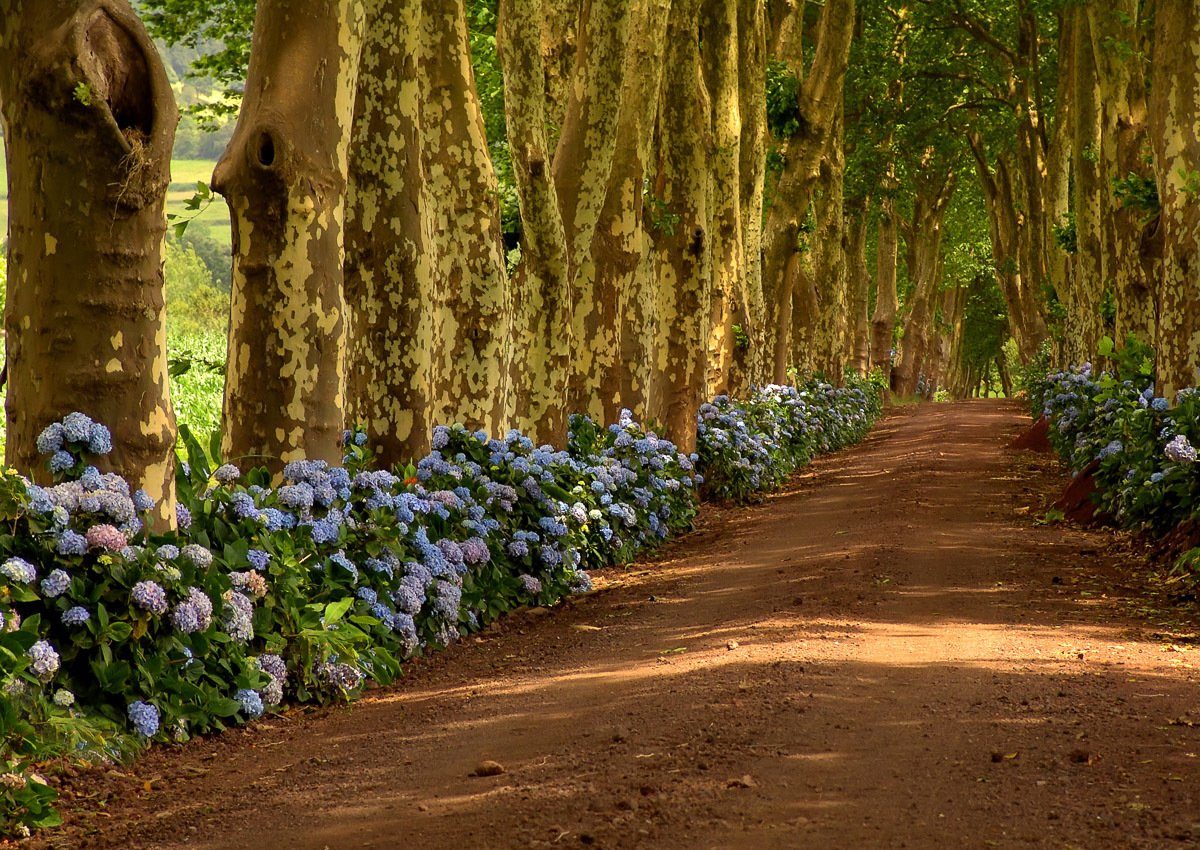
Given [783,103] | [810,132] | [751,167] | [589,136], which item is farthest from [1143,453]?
[783,103]

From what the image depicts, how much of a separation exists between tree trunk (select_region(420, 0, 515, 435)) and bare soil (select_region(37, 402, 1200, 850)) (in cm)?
212

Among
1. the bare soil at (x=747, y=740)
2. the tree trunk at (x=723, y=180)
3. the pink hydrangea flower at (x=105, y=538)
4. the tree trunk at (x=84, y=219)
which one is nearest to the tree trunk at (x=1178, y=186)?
the bare soil at (x=747, y=740)

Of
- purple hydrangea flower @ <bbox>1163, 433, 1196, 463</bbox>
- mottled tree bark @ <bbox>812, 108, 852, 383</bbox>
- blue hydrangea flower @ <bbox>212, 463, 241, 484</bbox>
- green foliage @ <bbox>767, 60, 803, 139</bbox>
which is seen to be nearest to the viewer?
blue hydrangea flower @ <bbox>212, 463, 241, 484</bbox>

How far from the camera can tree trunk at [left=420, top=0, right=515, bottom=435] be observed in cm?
1042

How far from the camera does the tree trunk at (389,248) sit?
359 inches

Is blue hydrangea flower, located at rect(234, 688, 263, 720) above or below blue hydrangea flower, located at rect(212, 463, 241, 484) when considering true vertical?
below

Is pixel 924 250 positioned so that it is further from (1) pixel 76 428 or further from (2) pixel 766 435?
(1) pixel 76 428

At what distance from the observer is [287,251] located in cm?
775

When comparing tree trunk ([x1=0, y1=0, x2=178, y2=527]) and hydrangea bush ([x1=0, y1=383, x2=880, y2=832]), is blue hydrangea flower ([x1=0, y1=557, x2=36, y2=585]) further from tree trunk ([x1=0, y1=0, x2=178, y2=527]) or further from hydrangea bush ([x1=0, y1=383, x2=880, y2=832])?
tree trunk ([x1=0, y1=0, x2=178, y2=527])

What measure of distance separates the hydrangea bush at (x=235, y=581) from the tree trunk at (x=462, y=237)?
0.70 meters

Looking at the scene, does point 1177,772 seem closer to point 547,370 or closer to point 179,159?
point 547,370

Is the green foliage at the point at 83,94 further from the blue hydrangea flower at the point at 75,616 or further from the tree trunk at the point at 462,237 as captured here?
the tree trunk at the point at 462,237

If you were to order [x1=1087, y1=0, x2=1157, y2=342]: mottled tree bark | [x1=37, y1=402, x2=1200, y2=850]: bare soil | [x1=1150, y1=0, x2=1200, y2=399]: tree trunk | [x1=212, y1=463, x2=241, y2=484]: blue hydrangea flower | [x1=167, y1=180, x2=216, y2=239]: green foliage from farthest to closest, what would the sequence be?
1. [x1=1087, y1=0, x2=1157, y2=342]: mottled tree bark
2. [x1=1150, y1=0, x2=1200, y2=399]: tree trunk
3. [x1=167, y1=180, x2=216, y2=239]: green foliage
4. [x1=212, y1=463, x2=241, y2=484]: blue hydrangea flower
5. [x1=37, y1=402, x2=1200, y2=850]: bare soil

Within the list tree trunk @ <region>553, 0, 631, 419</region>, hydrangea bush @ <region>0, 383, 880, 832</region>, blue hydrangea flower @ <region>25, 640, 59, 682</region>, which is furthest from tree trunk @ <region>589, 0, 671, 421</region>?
blue hydrangea flower @ <region>25, 640, 59, 682</region>
